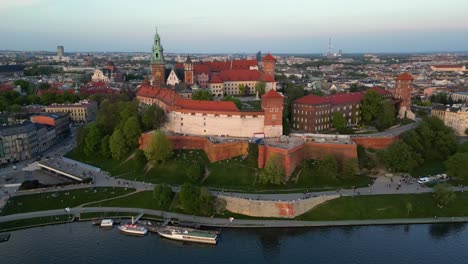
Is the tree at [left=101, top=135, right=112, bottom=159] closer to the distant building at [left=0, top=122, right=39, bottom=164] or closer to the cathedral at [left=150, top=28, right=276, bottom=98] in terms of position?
the distant building at [left=0, top=122, right=39, bottom=164]

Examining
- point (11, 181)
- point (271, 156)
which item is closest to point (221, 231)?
point (271, 156)

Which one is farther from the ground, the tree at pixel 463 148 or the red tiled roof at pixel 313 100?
the red tiled roof at pixel 313 100

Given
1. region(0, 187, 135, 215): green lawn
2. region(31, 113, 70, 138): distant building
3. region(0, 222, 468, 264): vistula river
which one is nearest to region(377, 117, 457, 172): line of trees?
region(0, 222, 468, 264): vistula river

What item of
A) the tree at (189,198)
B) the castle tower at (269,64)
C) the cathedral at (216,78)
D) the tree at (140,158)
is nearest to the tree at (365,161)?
the tree at (189,198)

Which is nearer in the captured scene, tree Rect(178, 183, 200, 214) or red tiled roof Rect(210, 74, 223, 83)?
tree Rect(178, 183, 200, 214)

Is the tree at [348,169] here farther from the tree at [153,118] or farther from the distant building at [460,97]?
the distant building at [460,97]
